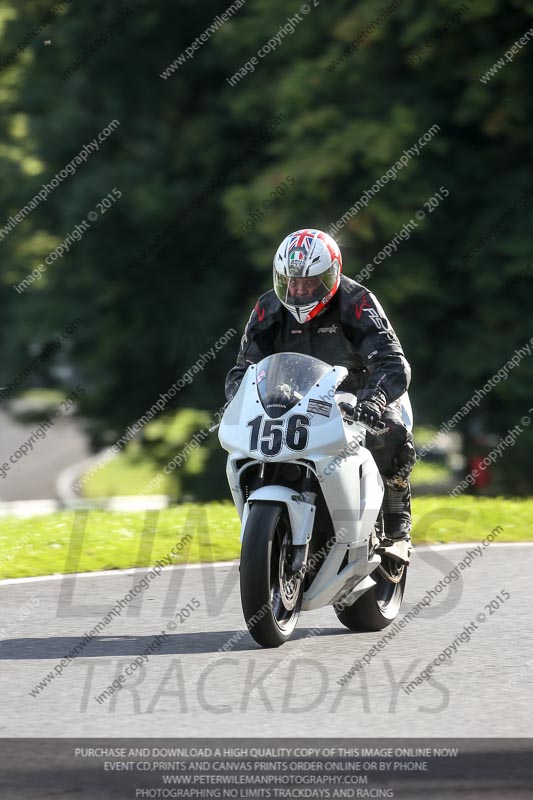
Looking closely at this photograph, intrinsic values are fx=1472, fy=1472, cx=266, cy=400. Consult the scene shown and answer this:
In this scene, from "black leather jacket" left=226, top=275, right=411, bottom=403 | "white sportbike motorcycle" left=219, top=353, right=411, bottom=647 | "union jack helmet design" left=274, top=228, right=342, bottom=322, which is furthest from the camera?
"black leather jacket" left=226, top=275, right=411, bottom=403

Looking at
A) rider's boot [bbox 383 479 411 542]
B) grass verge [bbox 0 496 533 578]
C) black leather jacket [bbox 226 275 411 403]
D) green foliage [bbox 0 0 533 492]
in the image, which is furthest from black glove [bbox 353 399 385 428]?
green foliage [bbox 0 0 533 492]

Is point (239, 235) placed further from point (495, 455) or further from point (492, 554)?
point (492, 554)

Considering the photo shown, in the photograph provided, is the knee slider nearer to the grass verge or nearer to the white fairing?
the white fairing

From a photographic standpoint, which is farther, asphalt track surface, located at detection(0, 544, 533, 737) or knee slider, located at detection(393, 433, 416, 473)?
knee slider, located at detection(393, 433, 416, 473)

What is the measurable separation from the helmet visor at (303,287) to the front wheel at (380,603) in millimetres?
1500

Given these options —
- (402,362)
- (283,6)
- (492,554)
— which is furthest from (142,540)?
(283,6)

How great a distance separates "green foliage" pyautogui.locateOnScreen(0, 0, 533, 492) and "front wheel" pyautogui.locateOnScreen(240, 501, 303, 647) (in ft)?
44.8

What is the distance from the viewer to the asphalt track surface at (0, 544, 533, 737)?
5676 mm

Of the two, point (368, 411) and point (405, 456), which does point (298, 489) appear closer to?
point (368, 411)

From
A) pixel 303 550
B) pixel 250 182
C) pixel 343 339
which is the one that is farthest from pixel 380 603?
pixel 250 182

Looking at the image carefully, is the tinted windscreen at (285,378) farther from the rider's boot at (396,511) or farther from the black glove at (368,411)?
the rider's boot at (396,511)

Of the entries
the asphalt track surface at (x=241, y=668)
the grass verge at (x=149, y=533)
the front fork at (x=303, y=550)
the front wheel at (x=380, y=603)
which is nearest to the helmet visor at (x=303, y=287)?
the front fork at (x=303, y=550)

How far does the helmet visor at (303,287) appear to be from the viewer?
7402 mm

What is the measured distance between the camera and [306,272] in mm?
7355
